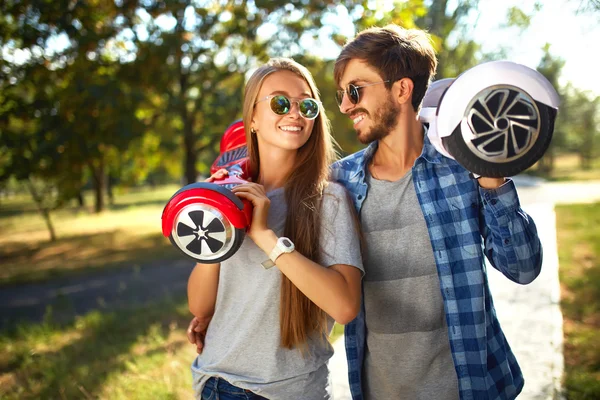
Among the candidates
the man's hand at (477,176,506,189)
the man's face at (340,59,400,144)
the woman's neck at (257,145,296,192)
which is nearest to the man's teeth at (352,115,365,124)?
the man's face at (340,59,400,144)

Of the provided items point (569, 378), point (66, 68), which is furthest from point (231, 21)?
point (569, 378)

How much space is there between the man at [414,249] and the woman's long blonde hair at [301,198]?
0.26 metres

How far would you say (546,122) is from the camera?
162cm

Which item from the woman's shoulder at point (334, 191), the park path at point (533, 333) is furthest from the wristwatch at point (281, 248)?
the park path at point (533, 333)

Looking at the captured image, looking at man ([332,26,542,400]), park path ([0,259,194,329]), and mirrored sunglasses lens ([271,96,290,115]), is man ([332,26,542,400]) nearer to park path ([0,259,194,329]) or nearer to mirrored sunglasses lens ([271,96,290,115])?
mirrored sunglasses lens ([271,96,290,115])

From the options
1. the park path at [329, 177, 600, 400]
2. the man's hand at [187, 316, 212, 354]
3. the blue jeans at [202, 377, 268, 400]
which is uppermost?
the man's hand at [187, 316, 212, 354]

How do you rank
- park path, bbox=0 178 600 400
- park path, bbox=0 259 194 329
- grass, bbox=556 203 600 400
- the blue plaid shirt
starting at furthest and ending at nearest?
park path, bbox=0 259 194 329 → park path, bbox=0 178 600 400 → grass, bbox=556 203 600 400 → the blue plaid shirt

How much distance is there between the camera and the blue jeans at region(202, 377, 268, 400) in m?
1.94

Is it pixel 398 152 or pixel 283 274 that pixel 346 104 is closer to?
pixel 398 152

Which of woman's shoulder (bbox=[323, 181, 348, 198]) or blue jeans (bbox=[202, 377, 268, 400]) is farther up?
woman's shoulder (bbox=[323, 181, 348, 198])

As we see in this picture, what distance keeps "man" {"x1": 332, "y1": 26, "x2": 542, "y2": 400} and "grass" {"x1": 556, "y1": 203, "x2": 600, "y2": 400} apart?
71.3 inches

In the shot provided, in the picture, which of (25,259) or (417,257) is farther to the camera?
(25,259)

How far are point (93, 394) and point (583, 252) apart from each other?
29.2 ft

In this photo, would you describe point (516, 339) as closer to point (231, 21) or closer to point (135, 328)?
point (135, 328)
